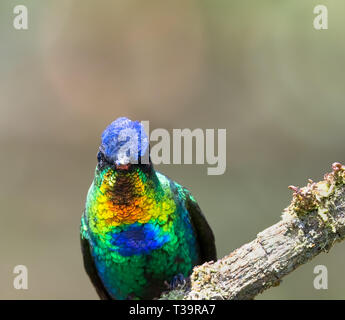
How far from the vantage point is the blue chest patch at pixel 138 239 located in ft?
11.5

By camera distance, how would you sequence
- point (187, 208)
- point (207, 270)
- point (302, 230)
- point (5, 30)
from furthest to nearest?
point (5, 30)
point (187, 208)
point (207, 270)
point (302, 230)

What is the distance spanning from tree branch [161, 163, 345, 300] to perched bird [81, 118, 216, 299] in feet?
2.32

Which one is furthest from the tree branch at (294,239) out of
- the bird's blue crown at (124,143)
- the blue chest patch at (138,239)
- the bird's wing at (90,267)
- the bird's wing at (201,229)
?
the bird's wing at (90,267)

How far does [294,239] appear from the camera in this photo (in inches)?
113

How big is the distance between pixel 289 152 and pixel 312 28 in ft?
5.57

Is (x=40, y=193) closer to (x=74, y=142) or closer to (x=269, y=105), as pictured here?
(x=74, y=142)

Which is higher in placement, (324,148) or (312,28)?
(312,28)

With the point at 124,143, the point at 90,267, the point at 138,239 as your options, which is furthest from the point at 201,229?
the point at 124,143

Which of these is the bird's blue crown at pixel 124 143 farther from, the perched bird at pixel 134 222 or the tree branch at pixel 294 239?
the tree branch at pixel 294 239

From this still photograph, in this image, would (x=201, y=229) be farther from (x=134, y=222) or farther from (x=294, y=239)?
(x=294, y=239)

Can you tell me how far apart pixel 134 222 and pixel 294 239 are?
3.38ft

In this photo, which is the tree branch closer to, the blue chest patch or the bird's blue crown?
the blue chest patch
